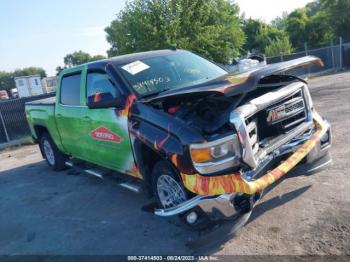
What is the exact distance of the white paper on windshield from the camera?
523cm

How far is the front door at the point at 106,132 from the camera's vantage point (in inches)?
198

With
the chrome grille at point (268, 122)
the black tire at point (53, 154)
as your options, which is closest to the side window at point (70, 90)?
the black tire at point (53, 154)

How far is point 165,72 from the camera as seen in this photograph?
541cm

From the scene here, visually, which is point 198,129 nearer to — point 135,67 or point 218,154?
point 218,154

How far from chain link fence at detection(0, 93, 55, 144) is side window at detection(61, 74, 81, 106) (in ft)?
26.4

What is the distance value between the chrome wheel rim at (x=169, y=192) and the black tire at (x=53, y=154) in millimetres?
4003

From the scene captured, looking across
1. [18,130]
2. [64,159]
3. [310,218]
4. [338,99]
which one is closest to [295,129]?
[310,218]

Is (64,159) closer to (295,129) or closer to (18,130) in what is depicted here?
(295,129)

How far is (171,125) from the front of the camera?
404 centimetres

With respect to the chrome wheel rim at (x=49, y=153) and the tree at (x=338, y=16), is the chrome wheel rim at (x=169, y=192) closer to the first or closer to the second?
the chrome wheel rim at (x=49, y=153)

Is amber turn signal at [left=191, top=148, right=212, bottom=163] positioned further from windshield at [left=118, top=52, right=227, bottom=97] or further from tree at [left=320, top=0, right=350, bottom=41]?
tree at [left=320, top=0, right=350, bottom=41]

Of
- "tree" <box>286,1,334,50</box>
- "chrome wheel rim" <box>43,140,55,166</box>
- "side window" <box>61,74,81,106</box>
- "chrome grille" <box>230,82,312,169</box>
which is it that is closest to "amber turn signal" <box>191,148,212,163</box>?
"chrome grille" <box>230,82,312,169</box>

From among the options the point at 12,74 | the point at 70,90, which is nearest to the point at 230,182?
Result: the point at 70,90

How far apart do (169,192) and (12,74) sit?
379ft
